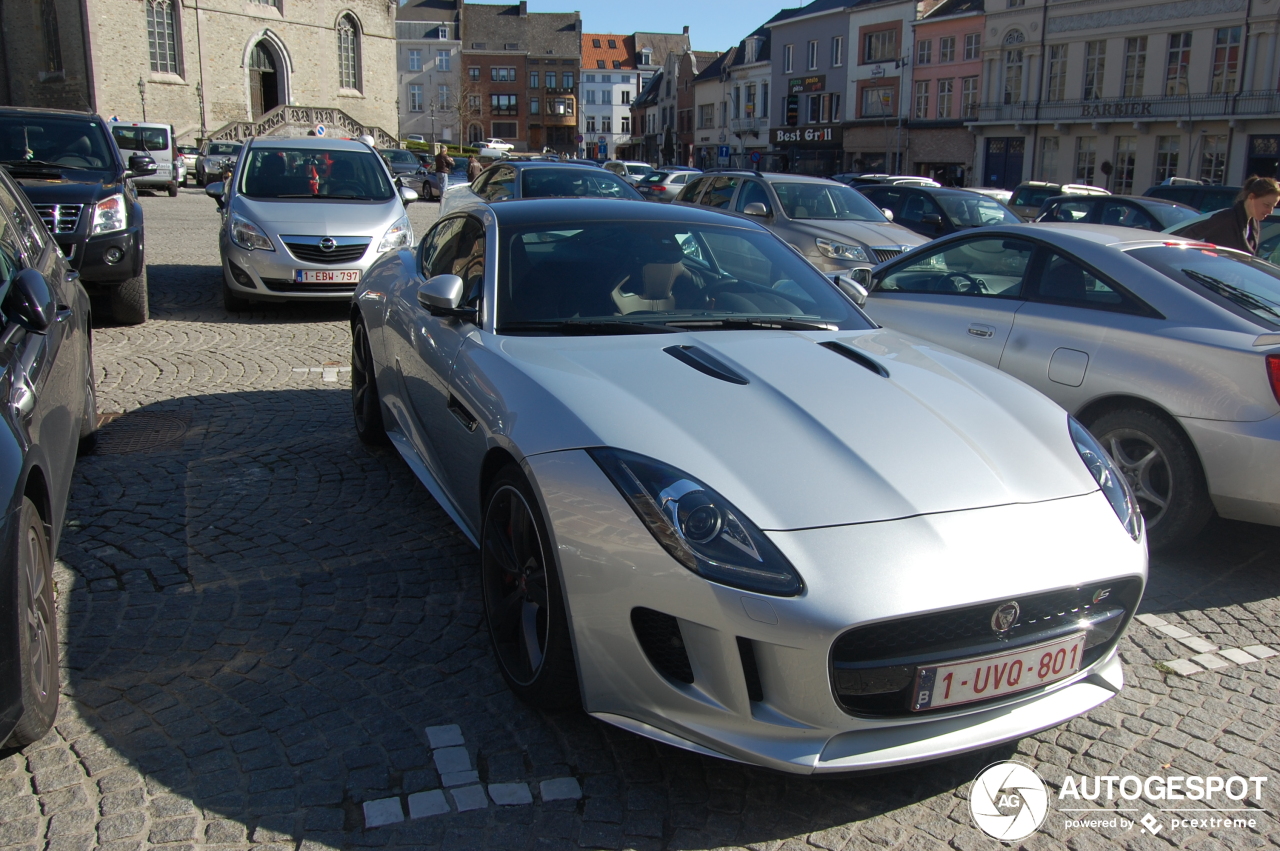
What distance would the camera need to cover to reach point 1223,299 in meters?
4.64

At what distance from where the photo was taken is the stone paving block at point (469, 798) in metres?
2.62

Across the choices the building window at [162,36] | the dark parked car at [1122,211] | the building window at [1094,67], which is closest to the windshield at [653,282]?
the dark parked car at [1122,211]

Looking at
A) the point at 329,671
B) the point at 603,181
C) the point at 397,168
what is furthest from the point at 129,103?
the point at 329,671

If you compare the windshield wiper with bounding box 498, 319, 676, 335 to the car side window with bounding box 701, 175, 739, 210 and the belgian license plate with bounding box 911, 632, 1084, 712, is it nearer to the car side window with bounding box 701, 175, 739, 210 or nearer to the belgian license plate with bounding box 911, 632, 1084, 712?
the belgian license plate with bounding box 911, 632, 1084, 712

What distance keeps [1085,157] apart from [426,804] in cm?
4984

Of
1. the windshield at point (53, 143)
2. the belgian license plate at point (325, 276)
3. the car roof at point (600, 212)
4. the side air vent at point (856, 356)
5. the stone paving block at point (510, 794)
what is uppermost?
the windshield at point (53, 143)

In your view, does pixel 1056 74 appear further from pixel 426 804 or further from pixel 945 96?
pixel 426 804

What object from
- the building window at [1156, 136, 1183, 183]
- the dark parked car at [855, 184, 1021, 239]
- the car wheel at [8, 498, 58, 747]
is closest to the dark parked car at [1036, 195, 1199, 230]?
the dark parked car at [855, 184, 1021, 239]

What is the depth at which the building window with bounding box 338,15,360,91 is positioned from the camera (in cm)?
6295

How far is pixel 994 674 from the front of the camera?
2496 mm

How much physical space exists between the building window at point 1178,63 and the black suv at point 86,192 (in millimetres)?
42384

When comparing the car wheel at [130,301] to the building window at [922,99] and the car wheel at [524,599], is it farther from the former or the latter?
the building window at [922,99]

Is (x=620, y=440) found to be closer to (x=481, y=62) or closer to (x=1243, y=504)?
(x=1243, y=504)

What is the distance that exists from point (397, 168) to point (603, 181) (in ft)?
87.1
